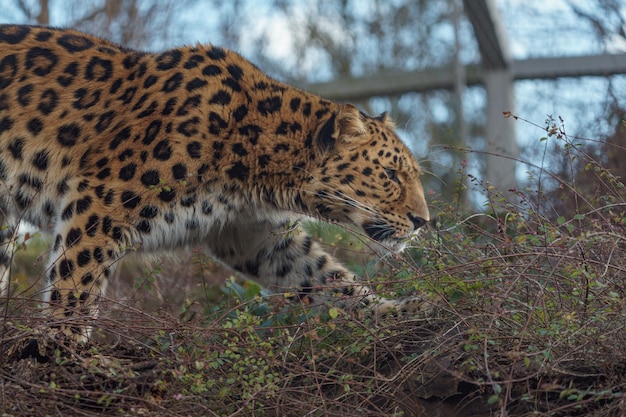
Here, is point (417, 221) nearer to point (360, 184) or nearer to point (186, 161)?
point (360, 184)


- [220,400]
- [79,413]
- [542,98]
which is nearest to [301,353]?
[220,400]

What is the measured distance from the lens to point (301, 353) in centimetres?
472

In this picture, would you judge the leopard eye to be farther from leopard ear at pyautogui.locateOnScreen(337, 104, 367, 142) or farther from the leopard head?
leopard ear at pyautogui.locateOnScreen(337, 104, 367, 142)

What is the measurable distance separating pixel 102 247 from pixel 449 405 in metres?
2.16

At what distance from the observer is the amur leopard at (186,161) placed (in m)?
5.47

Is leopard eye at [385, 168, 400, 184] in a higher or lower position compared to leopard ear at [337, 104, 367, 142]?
lower

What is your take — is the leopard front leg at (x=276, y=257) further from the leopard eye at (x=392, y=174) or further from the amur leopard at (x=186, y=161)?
the leopard eye at (x=392, y=174)

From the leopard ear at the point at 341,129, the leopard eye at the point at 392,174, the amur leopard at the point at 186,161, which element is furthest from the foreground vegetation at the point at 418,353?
the leopard ear at the point at 341,129

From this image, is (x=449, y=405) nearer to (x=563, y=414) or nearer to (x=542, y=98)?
(x=563, y=414)

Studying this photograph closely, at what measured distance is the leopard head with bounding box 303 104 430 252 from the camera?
5906 mm

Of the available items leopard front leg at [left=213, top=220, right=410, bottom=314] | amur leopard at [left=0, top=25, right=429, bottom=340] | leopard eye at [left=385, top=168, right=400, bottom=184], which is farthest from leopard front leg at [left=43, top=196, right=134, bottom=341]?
leopard eye at [left=385, top=168, right=400, bottom=184]

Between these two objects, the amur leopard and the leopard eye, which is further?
the leopard eye

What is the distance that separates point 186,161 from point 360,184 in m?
1.10

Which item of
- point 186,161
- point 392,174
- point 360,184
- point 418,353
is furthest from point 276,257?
point 418,353
